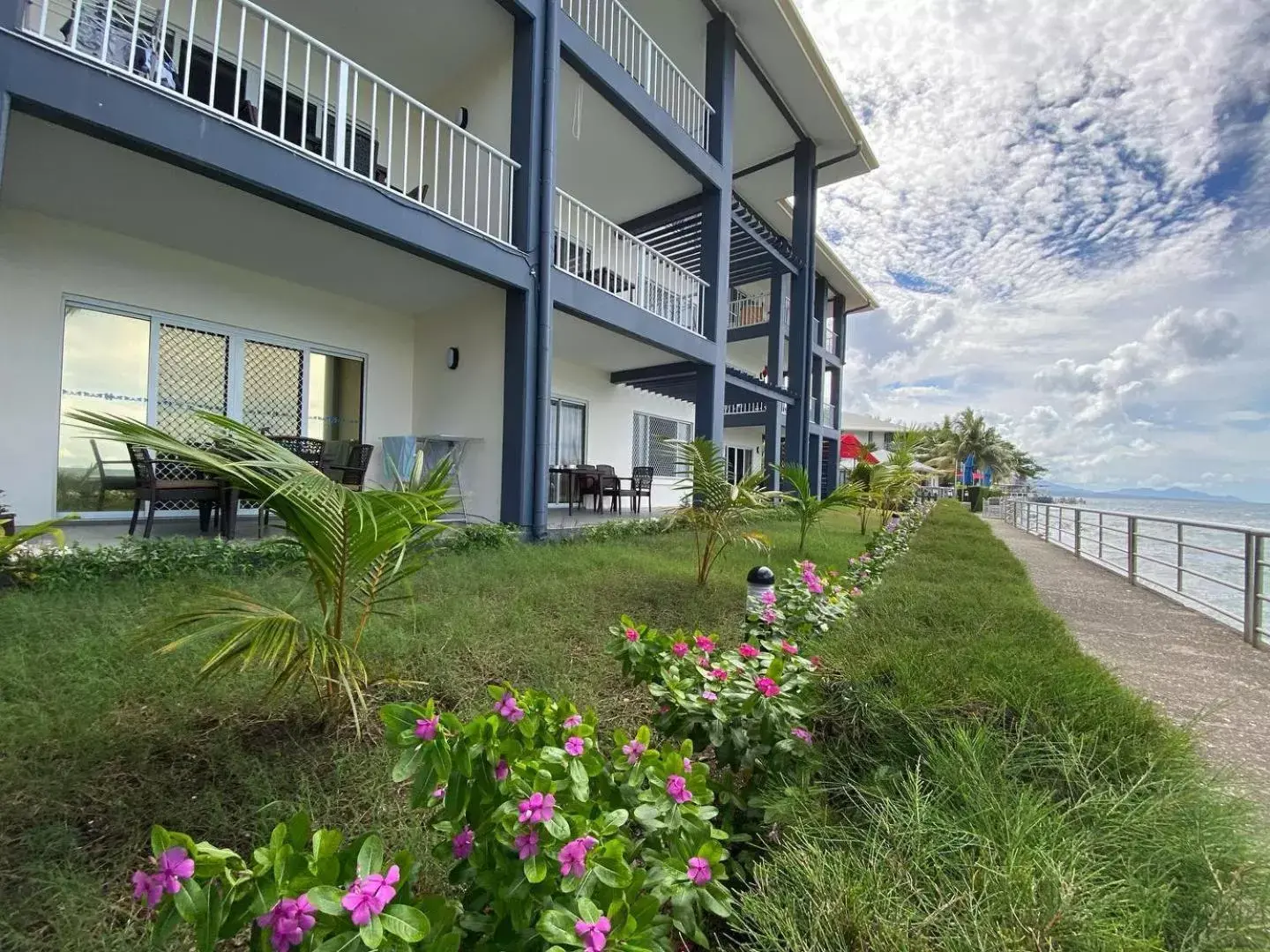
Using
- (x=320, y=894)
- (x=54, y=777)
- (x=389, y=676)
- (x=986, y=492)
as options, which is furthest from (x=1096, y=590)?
(x=986, y=492)

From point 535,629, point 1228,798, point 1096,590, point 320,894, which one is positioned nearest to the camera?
point 320,894

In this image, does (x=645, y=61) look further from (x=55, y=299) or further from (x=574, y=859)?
(x=574, y=859)

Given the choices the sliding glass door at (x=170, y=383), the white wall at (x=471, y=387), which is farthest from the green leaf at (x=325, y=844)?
the sliding glass door at (x=170, y=383)

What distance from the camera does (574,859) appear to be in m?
0.96

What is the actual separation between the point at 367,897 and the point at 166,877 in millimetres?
260

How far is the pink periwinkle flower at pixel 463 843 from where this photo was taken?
111cm

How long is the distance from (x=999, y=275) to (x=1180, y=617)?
11942 mm

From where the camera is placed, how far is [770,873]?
1277 millimetres

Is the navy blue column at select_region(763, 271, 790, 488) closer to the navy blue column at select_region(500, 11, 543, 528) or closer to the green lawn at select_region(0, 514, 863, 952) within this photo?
the navy blue column at select_region(500, 11, 543, 528)

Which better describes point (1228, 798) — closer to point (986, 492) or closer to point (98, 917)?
point (98, 917)

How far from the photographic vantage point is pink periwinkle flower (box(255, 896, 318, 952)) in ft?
2.46

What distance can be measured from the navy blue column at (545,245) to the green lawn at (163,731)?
2.41 metres

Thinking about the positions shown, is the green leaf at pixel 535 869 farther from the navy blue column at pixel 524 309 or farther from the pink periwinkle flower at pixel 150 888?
the navy blue column at pixel 524 309

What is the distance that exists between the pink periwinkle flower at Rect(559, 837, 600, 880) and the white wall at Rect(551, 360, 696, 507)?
8.70m
